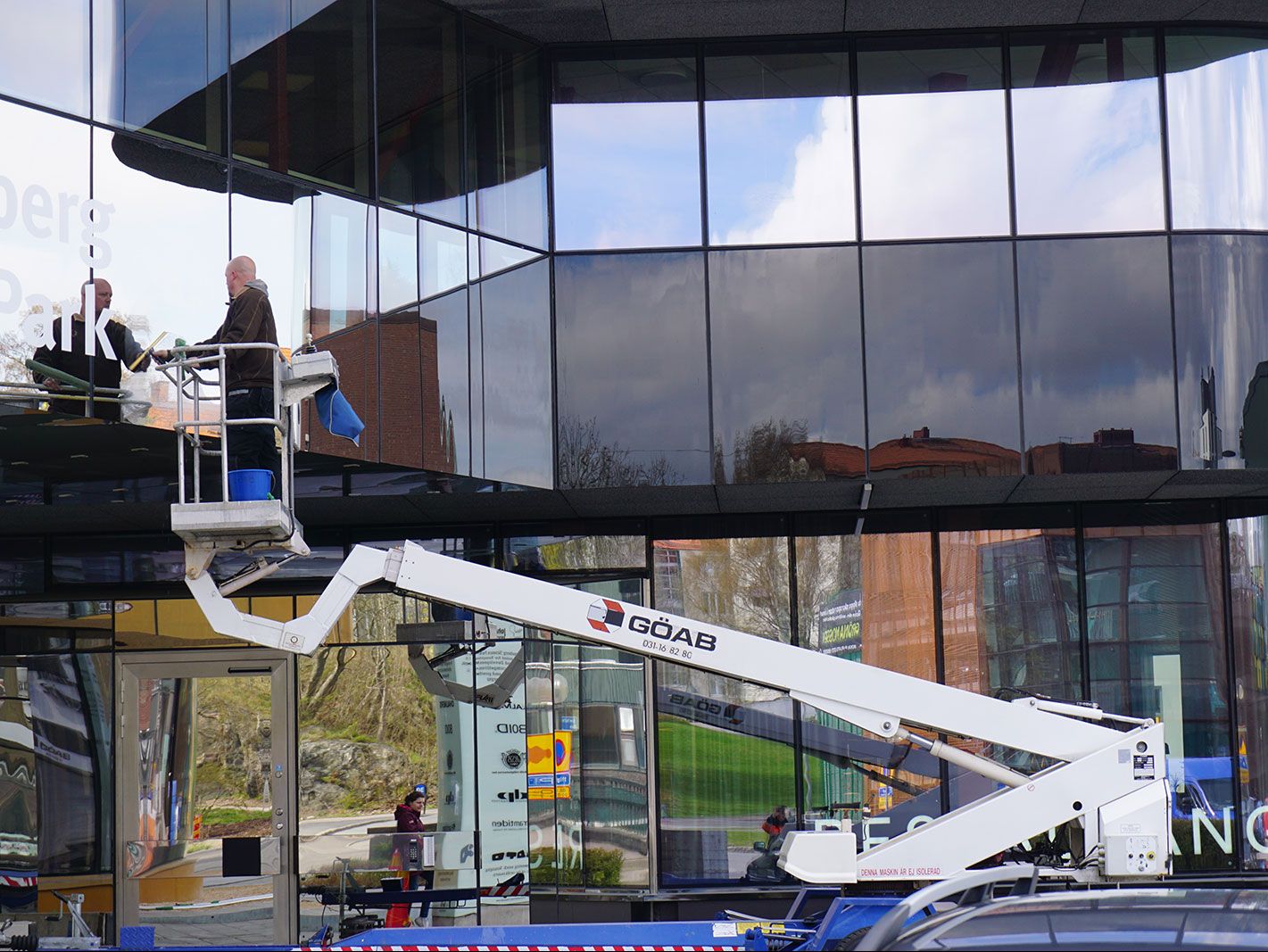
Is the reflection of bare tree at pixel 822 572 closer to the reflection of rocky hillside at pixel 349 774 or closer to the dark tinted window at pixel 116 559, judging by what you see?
the reflection of rocky hillside at pixel 349 774

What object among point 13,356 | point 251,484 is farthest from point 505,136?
point 251,484

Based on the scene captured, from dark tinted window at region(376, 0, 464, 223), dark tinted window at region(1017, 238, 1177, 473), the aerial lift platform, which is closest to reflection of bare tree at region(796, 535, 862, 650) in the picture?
dark tinted window at region(1017, 238, 1177, 473)

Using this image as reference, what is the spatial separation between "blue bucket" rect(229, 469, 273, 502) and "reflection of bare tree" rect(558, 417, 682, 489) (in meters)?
6.72

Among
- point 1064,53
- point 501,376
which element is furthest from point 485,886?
point 1064,53

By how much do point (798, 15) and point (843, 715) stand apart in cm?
907

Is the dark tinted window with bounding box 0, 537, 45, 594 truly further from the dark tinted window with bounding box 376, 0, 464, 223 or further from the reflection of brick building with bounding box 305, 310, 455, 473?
the dark tinted window with bounding box 376, 0, 464, 223

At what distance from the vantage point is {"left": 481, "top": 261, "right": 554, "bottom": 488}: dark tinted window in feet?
48.6

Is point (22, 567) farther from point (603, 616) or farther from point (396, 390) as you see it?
point (603, 616)

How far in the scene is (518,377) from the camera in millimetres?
15188

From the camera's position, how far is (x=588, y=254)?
619 inches

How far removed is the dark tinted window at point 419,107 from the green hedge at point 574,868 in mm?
6699

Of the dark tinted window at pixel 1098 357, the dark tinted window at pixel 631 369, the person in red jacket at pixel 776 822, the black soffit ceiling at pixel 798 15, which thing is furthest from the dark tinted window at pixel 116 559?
the dark tinted window at pixel 1098 357

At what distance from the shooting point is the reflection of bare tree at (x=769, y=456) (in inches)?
597

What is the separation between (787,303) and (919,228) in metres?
1.56
